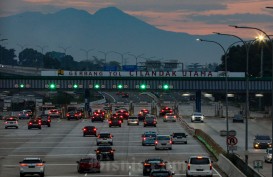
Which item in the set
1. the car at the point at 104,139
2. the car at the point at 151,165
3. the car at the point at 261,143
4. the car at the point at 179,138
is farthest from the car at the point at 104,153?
the car at the point at 261,143

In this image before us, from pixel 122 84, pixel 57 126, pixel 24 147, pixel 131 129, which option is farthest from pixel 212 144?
pixel 122 84

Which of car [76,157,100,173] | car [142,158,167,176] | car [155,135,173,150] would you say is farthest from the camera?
car [155,135,173,150]

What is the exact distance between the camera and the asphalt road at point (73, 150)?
63500 mm

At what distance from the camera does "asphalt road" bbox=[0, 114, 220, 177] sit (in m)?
63.5

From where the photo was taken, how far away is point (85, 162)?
60.8 m

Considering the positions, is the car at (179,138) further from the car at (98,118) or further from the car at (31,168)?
the car at (98,118)

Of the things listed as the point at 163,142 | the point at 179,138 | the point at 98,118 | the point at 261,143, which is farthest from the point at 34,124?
the point at 261,143

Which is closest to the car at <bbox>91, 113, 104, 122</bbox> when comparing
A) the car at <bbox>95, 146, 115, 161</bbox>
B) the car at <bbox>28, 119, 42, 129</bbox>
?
the car at <bbox>28, 119, 42, 129</bbox>

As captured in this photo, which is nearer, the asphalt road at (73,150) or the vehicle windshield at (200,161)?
the vehicle windshield at (200,161)

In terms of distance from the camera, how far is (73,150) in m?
82.0

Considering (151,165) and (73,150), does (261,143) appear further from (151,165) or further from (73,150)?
(151,165)

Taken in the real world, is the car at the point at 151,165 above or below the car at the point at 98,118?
below

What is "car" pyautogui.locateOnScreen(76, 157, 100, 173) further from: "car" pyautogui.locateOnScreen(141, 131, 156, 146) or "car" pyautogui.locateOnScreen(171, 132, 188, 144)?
"car" pyautogui.locateOnScreen(171, 132, 188, 144)

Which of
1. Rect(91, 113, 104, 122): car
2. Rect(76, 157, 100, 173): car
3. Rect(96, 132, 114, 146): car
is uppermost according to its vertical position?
Rect(91, 113, 104, 122): car
